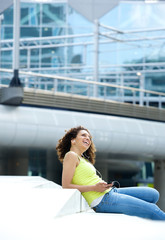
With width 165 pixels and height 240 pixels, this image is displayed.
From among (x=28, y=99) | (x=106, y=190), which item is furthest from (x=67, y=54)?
(x=106, y=190)

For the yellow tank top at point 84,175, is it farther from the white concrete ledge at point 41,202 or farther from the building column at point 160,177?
the building column at point 160,177

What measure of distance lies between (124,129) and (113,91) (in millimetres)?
1648

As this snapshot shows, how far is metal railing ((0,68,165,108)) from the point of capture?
59.1 feet

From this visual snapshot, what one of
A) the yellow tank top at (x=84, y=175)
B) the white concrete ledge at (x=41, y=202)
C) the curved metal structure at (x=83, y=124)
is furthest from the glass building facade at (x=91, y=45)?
the white concrete ledge at (x=41, y=202)

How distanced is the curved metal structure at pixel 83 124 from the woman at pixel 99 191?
11760mm

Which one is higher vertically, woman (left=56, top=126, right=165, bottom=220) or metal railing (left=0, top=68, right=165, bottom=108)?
metal railing (left=0, top=68, right=165, bottom=108)

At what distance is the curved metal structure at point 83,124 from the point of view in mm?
17016

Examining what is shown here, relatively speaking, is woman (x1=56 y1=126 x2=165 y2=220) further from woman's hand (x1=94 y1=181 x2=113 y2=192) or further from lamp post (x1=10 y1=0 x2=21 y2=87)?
lamp post (x1=10 y1=0 x2=21 y2=87)

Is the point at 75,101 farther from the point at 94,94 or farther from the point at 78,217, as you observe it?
the point at 78,217

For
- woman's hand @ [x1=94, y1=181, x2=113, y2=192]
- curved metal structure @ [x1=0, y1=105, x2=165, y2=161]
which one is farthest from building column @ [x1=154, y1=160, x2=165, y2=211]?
woman's hand @ [x1=94, y1=181, x2=113, y2=192]

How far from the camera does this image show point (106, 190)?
4.57 m

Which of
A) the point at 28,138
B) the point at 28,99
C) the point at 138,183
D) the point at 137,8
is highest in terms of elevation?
the point at 137,8

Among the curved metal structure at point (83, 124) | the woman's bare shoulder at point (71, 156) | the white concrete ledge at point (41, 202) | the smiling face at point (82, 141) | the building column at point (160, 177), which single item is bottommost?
the building column at point (160, 177)

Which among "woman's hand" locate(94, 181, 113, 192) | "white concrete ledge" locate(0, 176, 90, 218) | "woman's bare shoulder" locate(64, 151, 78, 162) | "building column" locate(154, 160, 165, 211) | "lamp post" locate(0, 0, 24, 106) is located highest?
"lamp post" locate(0, 0, 24, 106)
